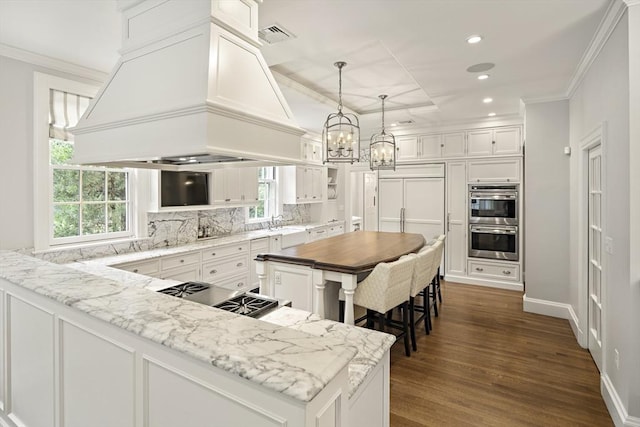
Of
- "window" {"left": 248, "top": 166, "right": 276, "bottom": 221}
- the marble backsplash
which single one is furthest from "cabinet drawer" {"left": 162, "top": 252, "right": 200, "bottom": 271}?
"window" {"left": 248, "top": 166, "right": 276, "bottom": 221}

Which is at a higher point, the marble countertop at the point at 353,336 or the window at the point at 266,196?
the window at the point at 266,196

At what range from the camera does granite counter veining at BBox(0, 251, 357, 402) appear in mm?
869

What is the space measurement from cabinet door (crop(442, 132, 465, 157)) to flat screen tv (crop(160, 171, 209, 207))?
4069 mm

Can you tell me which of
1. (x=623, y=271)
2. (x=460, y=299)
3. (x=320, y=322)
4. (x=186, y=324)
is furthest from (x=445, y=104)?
(x=186, y=324)

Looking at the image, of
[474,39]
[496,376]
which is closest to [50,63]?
[474,39]

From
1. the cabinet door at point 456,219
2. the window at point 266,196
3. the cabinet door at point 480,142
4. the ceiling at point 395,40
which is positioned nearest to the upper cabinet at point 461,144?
the cabinet door at point 480,142

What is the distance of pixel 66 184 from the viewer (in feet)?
11.1

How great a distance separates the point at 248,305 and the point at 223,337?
0.85 meters

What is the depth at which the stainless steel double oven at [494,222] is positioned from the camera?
5.34 m

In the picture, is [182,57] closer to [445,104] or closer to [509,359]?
[509,359]

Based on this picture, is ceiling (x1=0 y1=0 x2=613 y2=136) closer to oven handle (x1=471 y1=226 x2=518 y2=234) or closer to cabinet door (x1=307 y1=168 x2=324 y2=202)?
oven handle (x1=471 y1=226 x2=518 y2=234)

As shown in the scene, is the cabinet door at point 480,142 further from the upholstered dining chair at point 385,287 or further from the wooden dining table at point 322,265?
the upholstered dining chair at point 385,287

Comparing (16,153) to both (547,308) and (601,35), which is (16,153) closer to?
(601,35)

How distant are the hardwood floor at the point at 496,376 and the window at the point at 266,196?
344cm
